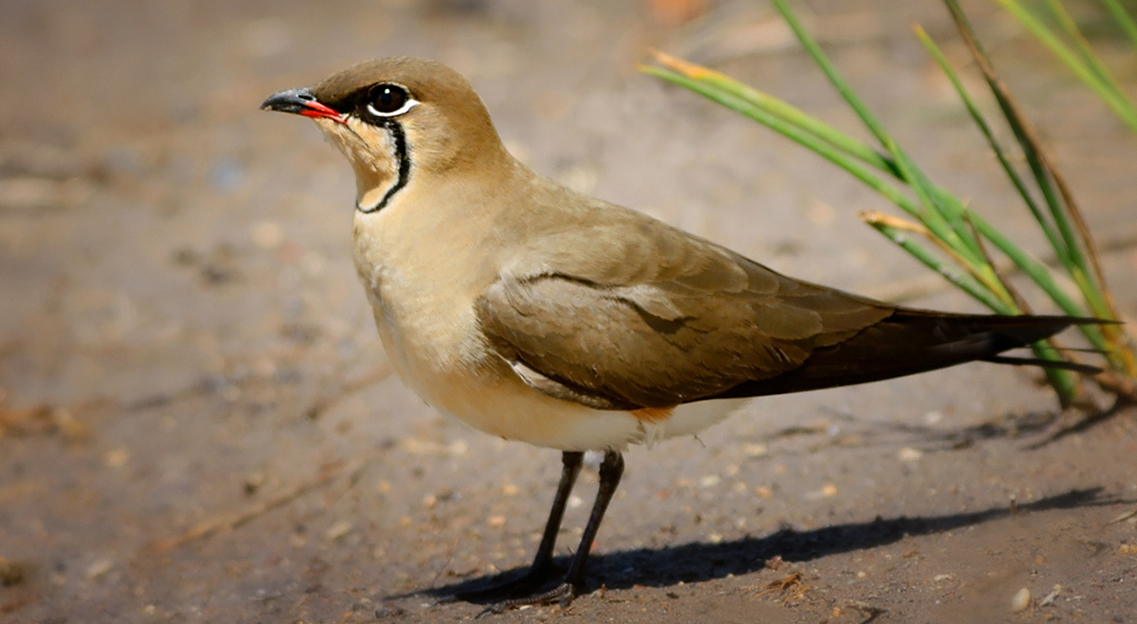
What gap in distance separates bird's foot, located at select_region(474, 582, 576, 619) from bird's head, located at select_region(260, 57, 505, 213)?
1218 millimetres

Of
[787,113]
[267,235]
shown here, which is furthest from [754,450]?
[267,235]

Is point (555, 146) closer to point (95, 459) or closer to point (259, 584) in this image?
point (95, 459)

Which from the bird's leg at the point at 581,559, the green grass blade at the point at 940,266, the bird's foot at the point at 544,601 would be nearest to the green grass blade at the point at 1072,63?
the green grass blade at the point at 940,266

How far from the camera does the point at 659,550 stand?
368 centimetres

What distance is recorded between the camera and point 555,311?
10.3ft

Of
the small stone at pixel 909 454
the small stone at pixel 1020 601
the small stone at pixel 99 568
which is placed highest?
the small stone at pixel 1020 601

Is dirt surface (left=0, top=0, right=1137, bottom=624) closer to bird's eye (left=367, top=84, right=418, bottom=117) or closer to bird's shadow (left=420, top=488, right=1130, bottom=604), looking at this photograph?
bird's shadow (left=420, top=488, right=1130, bottom=604)

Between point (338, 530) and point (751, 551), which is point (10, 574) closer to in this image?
point (338, 530)

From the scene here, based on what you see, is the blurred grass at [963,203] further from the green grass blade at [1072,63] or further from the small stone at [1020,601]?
the small stone at [1020,601]

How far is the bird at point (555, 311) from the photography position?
3150 millimetres

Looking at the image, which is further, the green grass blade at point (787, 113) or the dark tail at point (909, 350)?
the green grass blade at point (787, 113)

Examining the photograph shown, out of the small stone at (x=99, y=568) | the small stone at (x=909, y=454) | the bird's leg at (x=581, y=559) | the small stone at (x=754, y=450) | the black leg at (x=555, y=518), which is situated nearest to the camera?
the bird's leg at (x=581, y=559)

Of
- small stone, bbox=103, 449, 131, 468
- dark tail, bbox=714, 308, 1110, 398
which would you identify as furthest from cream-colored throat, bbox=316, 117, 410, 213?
small stone, bbox=103, 449, 131, 468

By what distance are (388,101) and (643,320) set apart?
3.14 feet
